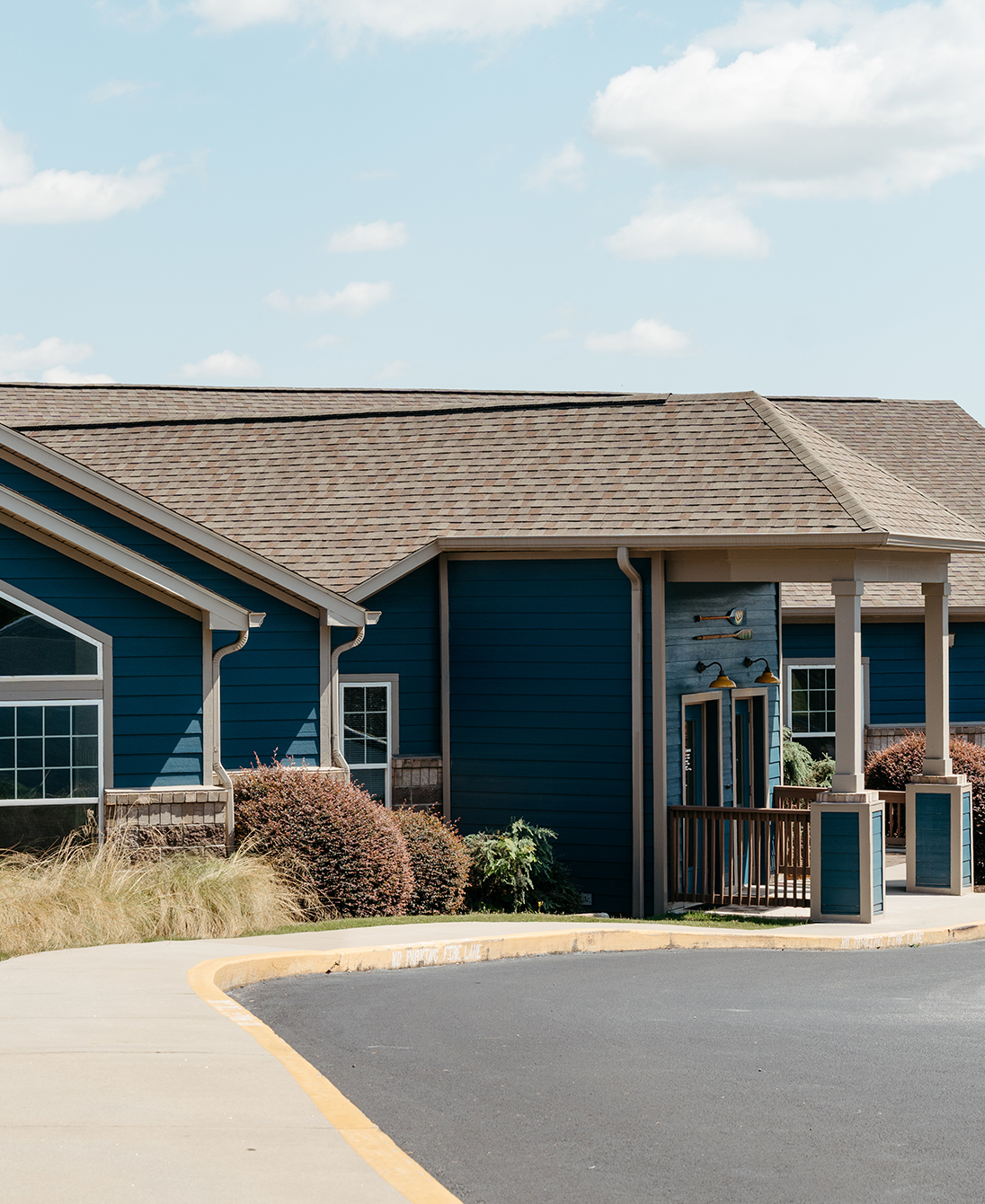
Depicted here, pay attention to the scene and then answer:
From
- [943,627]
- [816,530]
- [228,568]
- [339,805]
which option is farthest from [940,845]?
[228,568]

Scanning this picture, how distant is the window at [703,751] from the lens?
17375 mm

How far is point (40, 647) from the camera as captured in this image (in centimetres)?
1380

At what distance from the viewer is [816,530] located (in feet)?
49.5

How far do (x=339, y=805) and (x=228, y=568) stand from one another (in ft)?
10.5

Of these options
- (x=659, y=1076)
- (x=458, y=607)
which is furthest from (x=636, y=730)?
(x=659, y=1076)

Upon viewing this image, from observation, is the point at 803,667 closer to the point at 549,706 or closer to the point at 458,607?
the point at 549,706

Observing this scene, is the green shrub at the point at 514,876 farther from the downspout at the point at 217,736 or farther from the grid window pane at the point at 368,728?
the downspout at the point at 217,736

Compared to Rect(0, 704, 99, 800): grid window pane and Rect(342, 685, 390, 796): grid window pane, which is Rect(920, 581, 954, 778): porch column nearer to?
Rect(342, 685, 390, 796): grid window pane

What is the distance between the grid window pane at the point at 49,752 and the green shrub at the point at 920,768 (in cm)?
1014

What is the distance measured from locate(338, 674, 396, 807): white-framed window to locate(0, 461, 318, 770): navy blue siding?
1177 millimetres

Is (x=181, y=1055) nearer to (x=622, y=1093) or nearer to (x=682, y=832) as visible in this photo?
(x=622, y=1093)

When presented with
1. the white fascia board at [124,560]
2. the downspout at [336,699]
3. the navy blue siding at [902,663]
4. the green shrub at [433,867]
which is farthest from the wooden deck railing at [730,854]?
the navy blue siding at [902,663]

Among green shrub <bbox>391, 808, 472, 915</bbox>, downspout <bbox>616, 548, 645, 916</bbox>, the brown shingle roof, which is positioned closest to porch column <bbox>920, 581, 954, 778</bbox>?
the brown shingle roof

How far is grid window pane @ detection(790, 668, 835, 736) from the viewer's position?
23.6 meters
